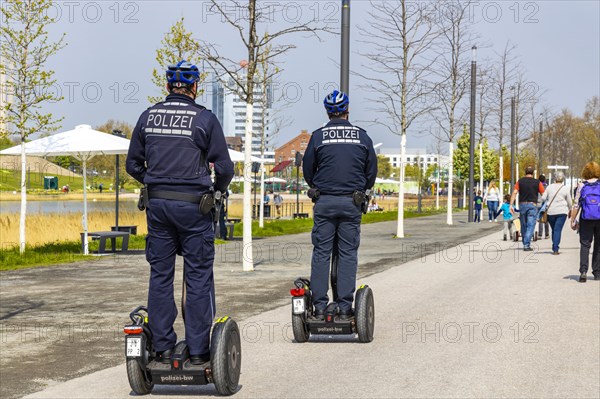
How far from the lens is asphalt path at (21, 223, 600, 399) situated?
6.20 meters

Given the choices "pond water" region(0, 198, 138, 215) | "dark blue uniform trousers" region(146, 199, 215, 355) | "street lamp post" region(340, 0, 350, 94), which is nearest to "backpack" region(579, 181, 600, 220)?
"street lamp post" region(340, 0, 350, 94)

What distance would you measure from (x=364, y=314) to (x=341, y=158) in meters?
1.42

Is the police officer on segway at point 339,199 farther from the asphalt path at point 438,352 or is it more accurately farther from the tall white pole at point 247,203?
the tall white pole at point 247,203

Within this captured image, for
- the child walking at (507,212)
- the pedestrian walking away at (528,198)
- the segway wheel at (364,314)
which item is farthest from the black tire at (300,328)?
the child walking at (507,212)

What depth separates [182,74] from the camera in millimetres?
5789

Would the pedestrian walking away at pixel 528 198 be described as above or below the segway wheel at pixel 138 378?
above

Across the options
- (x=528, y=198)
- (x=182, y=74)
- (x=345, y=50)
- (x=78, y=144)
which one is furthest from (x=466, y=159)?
(x=182, y=74)

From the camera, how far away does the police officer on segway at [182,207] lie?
18.4ft

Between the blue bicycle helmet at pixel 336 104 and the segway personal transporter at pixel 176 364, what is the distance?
2874 mm

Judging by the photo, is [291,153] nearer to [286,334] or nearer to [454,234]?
[454,234]

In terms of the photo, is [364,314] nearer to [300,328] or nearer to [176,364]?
[300,328]

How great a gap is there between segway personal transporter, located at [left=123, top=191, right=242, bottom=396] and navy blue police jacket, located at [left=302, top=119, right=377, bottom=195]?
240 centimetres

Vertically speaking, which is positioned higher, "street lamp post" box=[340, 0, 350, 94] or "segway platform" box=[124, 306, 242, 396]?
"street lamp post" box=[340, 0, 350, 94]

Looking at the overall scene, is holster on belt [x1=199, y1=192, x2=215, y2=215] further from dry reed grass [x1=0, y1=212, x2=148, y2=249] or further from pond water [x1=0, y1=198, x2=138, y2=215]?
pond water [x1=0, y1=198, x2=138, y2=215]
